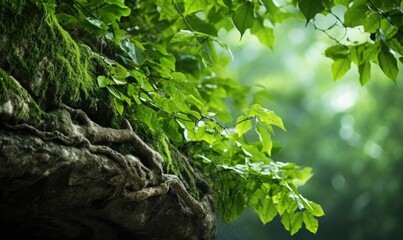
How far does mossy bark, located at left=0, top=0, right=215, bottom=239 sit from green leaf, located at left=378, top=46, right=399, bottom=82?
0.56 m

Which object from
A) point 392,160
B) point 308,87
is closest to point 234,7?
point 392,160

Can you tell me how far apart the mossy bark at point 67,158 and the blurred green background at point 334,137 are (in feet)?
14.3

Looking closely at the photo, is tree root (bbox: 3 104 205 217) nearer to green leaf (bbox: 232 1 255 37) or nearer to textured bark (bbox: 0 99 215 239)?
textured bark (bbox: 0 99 215 239)

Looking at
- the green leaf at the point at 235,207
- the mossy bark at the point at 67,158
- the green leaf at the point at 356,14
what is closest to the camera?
the mossy bark at the point at 67,158

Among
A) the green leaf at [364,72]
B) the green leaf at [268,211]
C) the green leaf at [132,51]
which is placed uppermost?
the green leaf at [132,51]

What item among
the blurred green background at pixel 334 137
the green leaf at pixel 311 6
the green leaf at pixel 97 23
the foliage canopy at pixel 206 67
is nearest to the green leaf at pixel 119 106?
the foliage canopy at pixel 206 67

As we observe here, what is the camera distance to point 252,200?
56.4 inches

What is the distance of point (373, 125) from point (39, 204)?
650cm

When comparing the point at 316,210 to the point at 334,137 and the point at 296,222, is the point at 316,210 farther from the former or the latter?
the point at 334,137

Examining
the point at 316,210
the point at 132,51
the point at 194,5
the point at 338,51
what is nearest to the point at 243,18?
the point at 194,5

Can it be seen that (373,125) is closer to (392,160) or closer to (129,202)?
(392,160)

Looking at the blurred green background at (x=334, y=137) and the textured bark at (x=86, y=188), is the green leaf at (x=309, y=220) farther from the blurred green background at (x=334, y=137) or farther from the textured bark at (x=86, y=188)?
the blurred green background at (x=334, y=137)

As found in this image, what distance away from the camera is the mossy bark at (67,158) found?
2.81 ft

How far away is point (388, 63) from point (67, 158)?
784 millimetres
